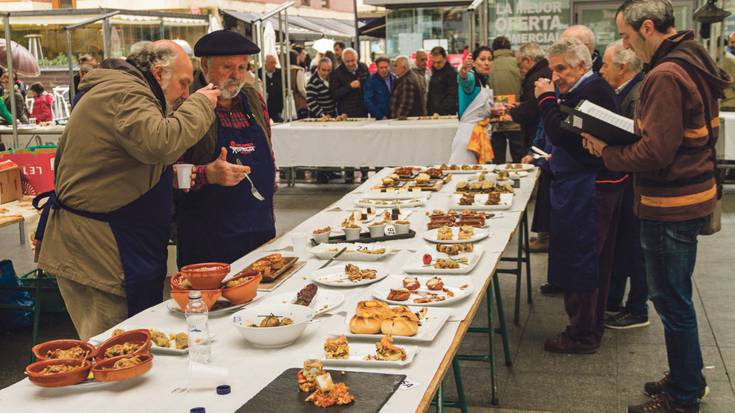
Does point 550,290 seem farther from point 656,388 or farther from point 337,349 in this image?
point 337,349

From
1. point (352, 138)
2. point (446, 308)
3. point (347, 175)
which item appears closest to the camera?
point (446, 308)

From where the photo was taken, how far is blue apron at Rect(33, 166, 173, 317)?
312 centimetres

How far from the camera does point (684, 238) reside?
3420 millimetres

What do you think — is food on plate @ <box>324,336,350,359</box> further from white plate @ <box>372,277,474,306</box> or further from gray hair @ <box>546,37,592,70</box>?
gray hair @ <box>546,37,592,70</box>

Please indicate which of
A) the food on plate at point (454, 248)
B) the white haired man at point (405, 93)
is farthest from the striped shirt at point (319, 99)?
the food on plate at point (454, 248)

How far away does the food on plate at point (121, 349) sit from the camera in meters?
2.18

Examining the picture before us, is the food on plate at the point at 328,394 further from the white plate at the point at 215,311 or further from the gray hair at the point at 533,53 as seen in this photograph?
the gray hair at the point at 533,53

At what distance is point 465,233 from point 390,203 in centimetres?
107

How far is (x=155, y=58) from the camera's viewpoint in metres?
3.15

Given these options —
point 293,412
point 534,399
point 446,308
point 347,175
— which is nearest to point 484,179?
point 534,399

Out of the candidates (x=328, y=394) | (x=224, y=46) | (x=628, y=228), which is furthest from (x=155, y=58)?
(x=628, y=228)

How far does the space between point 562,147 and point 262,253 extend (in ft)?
5.36

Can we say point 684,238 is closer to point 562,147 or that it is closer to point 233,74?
point 562,147

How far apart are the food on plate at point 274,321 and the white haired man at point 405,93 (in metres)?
8.11
